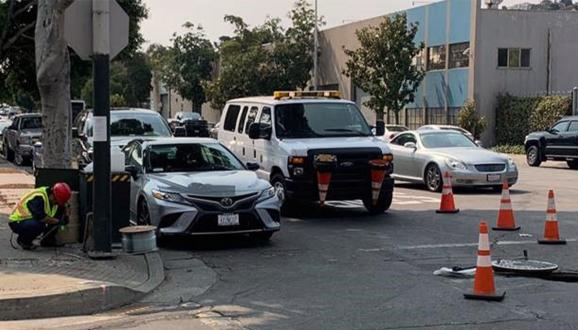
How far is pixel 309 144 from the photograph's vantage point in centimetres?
1405

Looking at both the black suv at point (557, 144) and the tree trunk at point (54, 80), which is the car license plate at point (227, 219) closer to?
the tree trunk at point (54, 80)

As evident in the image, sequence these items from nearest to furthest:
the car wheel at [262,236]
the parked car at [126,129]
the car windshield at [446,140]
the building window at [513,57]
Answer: the car wheel at [262,236], the parked car at [126,129], the car windshield at [446,140], the building window at [513,57]

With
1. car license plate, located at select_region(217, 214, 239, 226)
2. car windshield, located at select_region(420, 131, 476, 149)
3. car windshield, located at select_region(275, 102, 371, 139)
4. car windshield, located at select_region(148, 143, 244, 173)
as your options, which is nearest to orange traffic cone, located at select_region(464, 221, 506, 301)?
car license plate, located at select_region(217, 214, 239, 226)

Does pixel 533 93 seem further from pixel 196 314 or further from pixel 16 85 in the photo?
pixel 196 314

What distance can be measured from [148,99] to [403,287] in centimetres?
9663

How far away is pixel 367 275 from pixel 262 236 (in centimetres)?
293

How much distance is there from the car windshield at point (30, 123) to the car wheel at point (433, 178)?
1550cm

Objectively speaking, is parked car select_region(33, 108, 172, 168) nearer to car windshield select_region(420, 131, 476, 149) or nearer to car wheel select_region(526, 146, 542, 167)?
car windshield select_region(420, 131, 476, 149)

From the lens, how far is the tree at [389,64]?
42562 millimetres

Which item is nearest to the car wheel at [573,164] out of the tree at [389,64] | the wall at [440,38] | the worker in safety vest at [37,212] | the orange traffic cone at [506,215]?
the wall at [440,38]

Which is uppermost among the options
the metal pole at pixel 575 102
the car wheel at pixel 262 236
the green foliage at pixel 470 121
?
the metal pole at pixel 575 102

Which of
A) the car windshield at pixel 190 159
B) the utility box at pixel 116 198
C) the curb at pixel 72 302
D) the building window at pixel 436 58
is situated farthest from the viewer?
the building window at pixel 436 58

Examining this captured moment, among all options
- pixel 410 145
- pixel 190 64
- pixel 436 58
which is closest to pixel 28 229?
pixel 410 145

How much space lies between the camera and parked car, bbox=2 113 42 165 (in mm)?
27906
